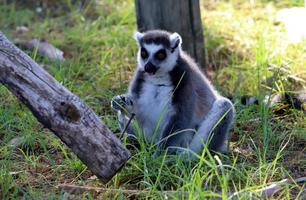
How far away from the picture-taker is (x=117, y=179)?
4.17 meters

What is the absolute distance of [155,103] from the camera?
479cm

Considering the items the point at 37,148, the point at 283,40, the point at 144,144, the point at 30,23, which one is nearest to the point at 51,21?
the point at 30,23

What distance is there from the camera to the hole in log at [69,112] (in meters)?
3.80

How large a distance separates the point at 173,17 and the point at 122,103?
4.90ft

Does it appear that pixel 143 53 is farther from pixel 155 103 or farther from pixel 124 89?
pixel 124 89

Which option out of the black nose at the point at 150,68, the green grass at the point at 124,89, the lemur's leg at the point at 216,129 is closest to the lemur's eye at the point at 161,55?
the black nose at the point at 150,68

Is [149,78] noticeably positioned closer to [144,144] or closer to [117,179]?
[144,144]

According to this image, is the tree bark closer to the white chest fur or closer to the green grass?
the green grass

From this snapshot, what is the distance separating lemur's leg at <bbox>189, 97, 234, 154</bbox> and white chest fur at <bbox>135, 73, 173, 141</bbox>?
279mm

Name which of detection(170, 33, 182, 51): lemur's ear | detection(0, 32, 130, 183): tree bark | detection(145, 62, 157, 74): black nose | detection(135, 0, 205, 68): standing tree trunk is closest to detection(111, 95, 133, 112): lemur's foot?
detection(145, 62, 157, 74): black nose

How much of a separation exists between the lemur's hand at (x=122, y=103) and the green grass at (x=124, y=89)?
1.03ft

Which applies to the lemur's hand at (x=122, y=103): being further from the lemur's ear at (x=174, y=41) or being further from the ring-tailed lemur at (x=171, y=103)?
the lemur's ear at (x=174, y=41)

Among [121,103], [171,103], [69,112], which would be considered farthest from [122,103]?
[69,112]

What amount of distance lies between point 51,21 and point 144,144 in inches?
151
